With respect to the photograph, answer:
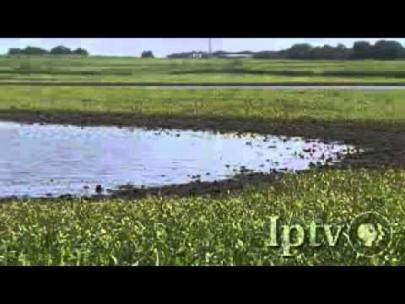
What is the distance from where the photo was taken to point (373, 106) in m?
8.12

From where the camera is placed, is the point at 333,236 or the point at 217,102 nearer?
the point at 333,236

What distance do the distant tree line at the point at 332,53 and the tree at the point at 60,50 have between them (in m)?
1.05

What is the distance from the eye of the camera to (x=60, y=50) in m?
7.57

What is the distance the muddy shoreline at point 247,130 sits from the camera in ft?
26.1

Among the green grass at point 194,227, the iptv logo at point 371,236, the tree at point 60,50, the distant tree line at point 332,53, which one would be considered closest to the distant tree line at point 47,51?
the tree at point 60,50

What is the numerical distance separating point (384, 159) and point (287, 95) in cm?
137

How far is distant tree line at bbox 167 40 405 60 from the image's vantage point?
289 inches

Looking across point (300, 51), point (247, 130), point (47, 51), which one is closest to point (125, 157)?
point (47, 51)

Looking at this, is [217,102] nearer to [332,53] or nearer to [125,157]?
[125,157]

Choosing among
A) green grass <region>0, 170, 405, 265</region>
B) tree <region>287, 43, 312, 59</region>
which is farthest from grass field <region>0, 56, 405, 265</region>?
tree <region>287, 43, 312, 59</region>

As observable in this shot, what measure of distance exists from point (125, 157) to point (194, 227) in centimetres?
118

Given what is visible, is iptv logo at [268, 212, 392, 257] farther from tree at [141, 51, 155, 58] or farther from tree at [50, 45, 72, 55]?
tree at [50, 45, 72, 55]

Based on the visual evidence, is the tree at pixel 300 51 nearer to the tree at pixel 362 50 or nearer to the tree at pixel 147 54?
the tree at pixel 362 50
